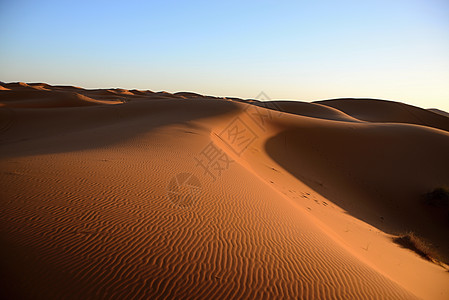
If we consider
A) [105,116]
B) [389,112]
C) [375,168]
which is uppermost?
[389,112]

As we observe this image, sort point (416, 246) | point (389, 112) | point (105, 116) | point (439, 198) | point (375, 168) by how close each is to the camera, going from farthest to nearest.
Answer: point (389, 112)
point (105, 116)
point (375, 168)
point (439, 198)
point (416, 246)

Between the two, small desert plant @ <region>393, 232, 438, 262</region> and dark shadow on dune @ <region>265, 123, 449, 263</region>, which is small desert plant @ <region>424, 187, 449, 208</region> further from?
small desert plant @ <region>393, 232, 438, 262</region>

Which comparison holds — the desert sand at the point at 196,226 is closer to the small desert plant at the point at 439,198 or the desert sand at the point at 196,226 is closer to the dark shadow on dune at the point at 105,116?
the small desert plant at the point at 439,198

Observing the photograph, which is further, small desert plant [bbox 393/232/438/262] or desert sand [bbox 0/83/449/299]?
small desert plant [bbox 393/232/438/262]

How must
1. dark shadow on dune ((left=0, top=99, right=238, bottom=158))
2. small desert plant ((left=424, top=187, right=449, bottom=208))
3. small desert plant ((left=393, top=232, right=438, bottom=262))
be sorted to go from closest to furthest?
1. small desert plant ((left=393, top=232, right=438, bottom=262))
2. small desert plant ((left=424, top=187, right=449, bottom=208))
3. dark shadow on dune ((left=0, top=99, right=238, bottom=158))

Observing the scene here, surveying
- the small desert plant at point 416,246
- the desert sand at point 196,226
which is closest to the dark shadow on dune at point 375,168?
the desert sand at point 196,226

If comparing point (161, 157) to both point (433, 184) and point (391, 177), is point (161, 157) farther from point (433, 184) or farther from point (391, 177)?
point (433, 184)

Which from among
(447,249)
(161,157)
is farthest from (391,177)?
(161,157)

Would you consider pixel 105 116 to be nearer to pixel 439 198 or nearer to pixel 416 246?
pixel 416 246

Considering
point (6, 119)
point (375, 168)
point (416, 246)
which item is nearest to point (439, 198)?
point (375, 168)

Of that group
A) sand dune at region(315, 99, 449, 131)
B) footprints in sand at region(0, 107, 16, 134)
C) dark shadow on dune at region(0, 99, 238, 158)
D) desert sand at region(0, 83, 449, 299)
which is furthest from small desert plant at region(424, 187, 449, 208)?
sand dune at region(315, 99, 449, 131)

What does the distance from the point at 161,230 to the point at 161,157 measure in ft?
13.4

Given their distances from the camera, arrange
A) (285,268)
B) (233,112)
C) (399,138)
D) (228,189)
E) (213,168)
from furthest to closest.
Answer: (233,112) < (399,138) < (213,168) < (228,189) < (285,268)

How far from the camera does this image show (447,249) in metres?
8.53
